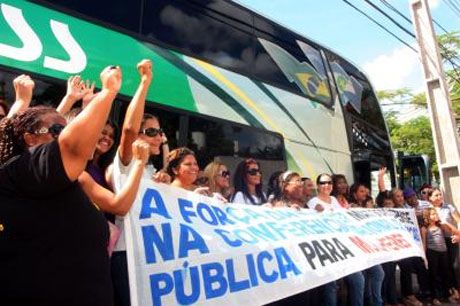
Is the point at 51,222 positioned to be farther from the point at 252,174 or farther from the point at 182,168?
the point at 252,174

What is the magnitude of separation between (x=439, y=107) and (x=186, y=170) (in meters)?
7.08

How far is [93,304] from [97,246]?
0.22 metres

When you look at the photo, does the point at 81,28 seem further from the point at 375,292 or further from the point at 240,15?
the point at 375,292

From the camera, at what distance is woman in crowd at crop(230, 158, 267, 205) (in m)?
4.87

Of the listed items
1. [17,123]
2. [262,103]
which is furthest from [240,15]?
[17,123]

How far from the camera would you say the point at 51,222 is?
182 cm

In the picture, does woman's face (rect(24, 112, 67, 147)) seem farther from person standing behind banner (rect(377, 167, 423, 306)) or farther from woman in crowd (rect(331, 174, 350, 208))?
person standing behind banner (rect(377, 167, 423, 306))

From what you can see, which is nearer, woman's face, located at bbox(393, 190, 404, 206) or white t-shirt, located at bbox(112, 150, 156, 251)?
white t-shirt, located at bbox(112, 150, 156, 251)

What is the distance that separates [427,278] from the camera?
23.0 ft

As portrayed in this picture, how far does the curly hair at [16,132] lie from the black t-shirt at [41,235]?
106mm

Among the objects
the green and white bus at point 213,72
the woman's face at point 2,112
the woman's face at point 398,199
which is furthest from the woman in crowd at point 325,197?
the woman's face at point 2,112

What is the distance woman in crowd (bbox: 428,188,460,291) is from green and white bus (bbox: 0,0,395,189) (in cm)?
136

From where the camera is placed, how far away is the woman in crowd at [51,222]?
5.86ft

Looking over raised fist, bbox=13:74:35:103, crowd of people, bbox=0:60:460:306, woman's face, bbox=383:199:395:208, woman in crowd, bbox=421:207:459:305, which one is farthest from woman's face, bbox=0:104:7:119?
woman in crowd, bbox=421:207:459:305
